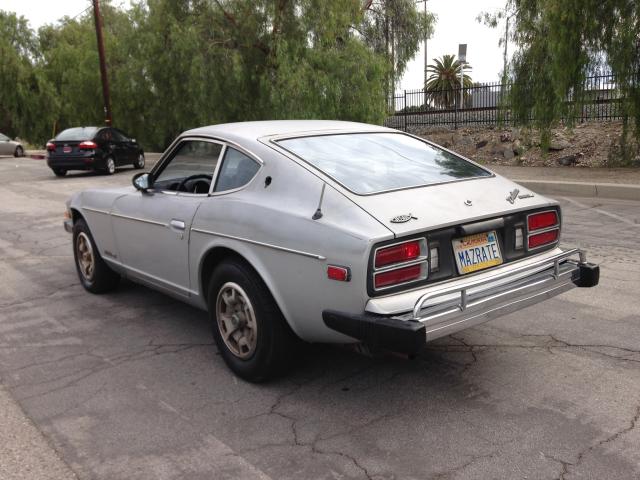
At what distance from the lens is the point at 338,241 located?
3.29 metres

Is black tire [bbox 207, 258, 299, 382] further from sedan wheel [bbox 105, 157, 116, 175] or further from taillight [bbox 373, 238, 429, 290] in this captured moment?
sedan wheel [bbox 105, 157, 116, 175]

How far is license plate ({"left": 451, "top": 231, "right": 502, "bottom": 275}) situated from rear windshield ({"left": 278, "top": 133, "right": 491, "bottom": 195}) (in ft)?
1.59

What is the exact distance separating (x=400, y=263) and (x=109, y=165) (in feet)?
60.9

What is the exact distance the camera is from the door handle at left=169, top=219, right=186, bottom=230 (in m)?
4.35

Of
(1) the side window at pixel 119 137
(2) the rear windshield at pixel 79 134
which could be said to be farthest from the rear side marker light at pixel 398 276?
(1) the side window at pixel 119 137

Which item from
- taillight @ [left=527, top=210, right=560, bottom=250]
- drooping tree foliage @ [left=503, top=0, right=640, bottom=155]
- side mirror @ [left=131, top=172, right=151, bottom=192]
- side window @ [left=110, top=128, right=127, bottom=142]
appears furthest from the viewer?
side window @ [left=110, top=128, right=127, bottom=142]

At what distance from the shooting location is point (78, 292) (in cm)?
617

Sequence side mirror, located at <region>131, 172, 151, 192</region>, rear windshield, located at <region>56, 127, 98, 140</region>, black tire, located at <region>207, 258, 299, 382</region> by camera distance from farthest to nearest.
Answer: rear windshield, located at <region>56, 127, 98, 140</region> < side mirror, located at <region>131, 172, 151, 192</region> < black tire, located at <region>207, 258, 299, 382</region>

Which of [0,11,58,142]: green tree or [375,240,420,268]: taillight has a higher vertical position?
[0,11,58,142]: green tree

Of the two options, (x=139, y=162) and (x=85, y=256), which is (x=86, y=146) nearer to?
(x=139, y=162)

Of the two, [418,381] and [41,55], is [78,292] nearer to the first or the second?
[418,381]

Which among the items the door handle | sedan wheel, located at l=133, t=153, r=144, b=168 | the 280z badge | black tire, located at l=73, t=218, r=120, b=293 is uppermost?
the 280z badge

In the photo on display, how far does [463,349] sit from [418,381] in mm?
620

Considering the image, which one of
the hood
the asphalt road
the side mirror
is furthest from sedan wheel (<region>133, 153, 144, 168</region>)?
the hood
